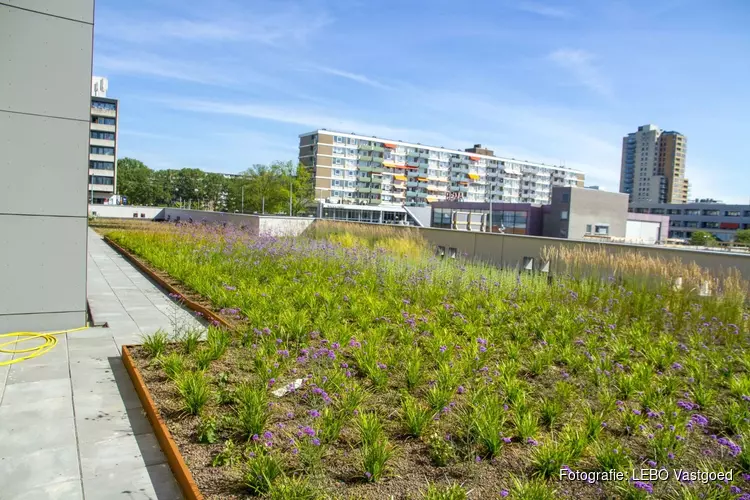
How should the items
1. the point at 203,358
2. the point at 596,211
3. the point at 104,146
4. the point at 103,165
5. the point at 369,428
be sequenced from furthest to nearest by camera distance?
the point at 103,165 → the point at 104,146 → the point at 596,211 → the point at 203,358 → the point at 369,428

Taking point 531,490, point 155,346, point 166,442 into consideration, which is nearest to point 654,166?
point 155,346

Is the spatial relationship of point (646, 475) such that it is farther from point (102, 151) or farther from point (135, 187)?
point (135, 187)

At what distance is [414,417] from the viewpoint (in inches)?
141

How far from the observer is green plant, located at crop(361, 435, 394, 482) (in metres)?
3.00

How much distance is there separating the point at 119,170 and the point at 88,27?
333ft

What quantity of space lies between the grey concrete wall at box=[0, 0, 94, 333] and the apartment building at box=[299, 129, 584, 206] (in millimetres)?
88512

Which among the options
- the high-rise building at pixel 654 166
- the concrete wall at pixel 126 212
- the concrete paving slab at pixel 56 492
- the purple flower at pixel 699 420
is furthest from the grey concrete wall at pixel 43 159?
the high-rise building at pixel 654 166

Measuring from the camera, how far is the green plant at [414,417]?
3551mm

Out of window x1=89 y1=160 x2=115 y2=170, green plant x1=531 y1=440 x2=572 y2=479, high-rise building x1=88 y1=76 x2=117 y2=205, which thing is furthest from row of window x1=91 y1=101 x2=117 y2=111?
green plant x1=531 y1=440 x2=572 y2=479

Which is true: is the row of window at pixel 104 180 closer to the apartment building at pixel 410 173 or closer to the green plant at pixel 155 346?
the apartment building at pixel 410 173

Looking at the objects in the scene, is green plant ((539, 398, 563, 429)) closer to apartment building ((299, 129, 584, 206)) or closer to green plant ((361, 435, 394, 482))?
green plant ((361, 435, 394, 482))

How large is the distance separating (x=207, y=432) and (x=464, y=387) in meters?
2.01

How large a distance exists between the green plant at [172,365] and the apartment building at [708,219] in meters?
108

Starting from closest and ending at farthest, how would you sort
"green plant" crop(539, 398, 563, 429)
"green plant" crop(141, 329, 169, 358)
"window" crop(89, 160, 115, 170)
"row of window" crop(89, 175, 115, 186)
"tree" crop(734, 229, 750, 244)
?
"green plant" crop(539, 398, 563, 429), "green plant" crop(141, 329, 169, 358), "window" crop(89, 160, 115, 170), "row of window" crop(89, 175, 115, 186), "tree" crop(734, 229, 750, 244)
